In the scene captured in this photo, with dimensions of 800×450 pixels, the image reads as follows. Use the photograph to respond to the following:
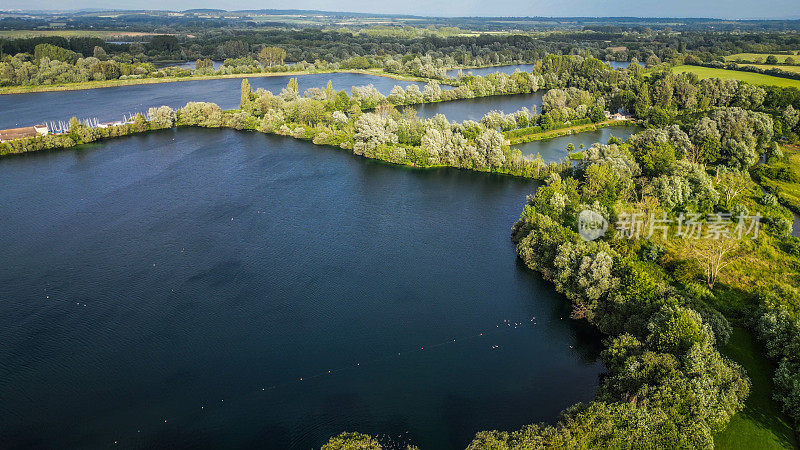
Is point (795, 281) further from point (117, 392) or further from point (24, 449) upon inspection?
point (24, 449)

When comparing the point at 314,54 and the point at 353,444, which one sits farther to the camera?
the point at 314,54

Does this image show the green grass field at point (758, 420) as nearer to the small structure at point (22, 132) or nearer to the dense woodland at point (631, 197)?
the dense woodland at point (631, 197)

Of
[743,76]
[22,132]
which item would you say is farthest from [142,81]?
[743,76]

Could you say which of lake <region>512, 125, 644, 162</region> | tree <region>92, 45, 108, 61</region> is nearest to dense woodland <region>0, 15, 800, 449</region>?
lake <region>512, 125, 644, 162</region>

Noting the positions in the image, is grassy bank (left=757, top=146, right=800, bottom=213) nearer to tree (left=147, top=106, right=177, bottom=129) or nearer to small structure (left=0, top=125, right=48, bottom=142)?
tree (left=147, top=106, right=177, bottom=129)

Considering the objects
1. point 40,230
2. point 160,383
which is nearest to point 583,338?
point 160,383

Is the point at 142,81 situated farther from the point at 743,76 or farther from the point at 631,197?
the point at 743,76
